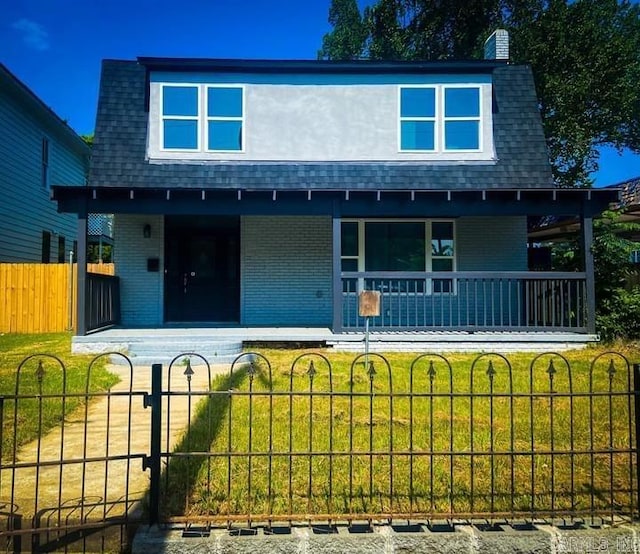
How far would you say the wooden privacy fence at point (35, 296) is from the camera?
13.5 m

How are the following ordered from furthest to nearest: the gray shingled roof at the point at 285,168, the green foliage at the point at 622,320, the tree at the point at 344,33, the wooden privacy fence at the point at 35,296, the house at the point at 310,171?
the tree at the point at 344,33
the wooden privacy fence at the point at 35,296
the house at the point at 310,171
the gray shingled roof at the point at 285,168
the green foliage at the point at 622,320

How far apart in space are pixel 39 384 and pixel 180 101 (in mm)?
10135

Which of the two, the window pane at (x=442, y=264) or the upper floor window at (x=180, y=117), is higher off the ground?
the upper floor window at (x=180, y=117)

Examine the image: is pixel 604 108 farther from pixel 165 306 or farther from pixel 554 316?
pixel 165 306

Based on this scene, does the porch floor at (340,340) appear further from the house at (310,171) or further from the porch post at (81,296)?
the house at (310,171)

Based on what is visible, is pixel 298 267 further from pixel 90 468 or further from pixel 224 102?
pixel 90 468

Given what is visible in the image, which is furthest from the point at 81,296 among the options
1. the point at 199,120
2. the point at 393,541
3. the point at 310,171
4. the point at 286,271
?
the point at 393,541

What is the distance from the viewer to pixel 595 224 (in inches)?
451

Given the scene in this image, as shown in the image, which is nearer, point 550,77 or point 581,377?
point 581,377

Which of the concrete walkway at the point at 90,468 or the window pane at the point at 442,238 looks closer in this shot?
the concrete walkway at the point at 90,468

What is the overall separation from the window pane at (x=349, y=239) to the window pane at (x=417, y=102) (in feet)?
9.66

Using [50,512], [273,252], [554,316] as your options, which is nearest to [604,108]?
[554,316]

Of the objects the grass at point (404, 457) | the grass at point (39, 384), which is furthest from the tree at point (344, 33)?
the grass at point (404, 457)

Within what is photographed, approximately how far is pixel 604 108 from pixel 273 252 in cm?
1852
